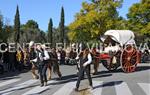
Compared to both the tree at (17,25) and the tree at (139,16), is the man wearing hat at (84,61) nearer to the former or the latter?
the tree at (139,16)

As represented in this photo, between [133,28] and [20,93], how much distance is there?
4757cm

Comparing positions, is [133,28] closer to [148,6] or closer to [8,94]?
[148,6]

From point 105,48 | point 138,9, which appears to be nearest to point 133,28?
point 138,9

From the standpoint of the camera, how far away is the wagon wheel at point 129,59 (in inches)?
852

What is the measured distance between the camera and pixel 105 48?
2403 centimetres

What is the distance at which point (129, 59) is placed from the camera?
21.8 metres

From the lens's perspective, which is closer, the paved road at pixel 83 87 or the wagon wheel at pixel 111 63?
the paved road at pixel 83 87

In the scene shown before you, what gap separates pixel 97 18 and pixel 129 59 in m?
23.1

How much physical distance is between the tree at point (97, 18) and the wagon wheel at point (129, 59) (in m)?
22.1

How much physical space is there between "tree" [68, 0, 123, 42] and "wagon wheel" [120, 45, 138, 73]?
2206cm

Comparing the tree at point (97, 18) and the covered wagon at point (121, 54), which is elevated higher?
the tree at point (97, 18)

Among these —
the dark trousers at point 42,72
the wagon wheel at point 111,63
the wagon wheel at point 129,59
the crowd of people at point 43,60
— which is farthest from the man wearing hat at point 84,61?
the wagon wheel at point 111,63

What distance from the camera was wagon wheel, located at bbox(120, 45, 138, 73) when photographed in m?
21.6

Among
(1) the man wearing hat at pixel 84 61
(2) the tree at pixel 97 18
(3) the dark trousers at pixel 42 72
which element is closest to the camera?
(1) the man wearing hat at pixel 84 61
